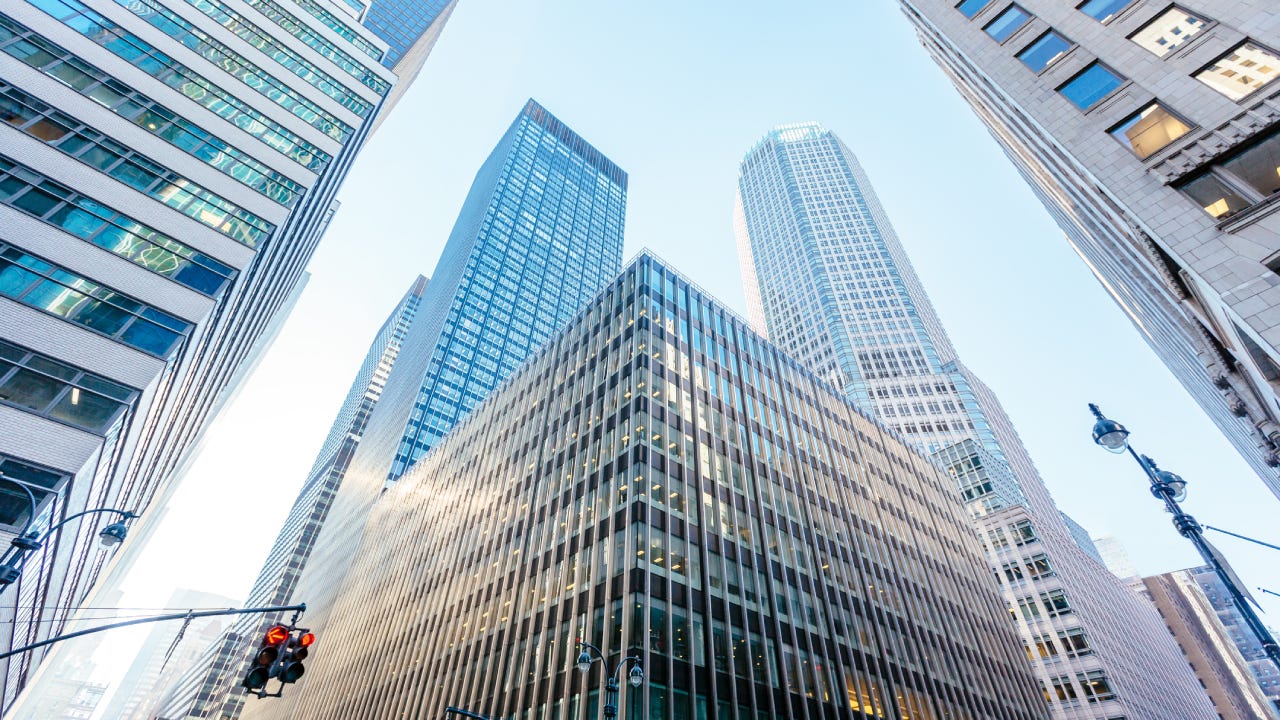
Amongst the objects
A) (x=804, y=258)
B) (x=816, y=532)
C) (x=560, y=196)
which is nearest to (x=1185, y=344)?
(x=816, y=532)

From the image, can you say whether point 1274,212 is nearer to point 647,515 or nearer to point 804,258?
point 647,515

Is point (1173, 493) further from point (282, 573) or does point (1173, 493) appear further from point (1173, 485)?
point (282, 573)

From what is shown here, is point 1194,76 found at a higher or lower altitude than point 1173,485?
higher

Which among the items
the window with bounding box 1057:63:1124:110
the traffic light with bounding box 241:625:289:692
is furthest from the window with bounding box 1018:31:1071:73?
the traffic light with bounding box 241:625:289:692

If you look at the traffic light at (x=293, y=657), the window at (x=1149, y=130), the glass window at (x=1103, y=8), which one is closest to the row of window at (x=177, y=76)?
the traffic light at (x=293, y=657)

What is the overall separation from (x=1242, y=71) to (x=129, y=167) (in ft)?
152

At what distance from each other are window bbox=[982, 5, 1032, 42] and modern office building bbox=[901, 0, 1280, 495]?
2.2 inches

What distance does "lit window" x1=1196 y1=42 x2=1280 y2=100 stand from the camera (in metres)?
17.6

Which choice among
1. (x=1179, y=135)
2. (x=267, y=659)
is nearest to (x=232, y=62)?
(x=267, y=659)

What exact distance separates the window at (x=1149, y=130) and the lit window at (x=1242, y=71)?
1289 millimetres

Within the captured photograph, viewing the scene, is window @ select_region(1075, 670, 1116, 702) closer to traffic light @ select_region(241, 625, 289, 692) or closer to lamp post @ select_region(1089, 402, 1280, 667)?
lamp post @ select_region(1089, 402, 1280, 667)

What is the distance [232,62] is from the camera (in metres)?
40.2

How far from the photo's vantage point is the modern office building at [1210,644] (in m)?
118

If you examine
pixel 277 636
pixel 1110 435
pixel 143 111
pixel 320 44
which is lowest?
pixel 277 636
